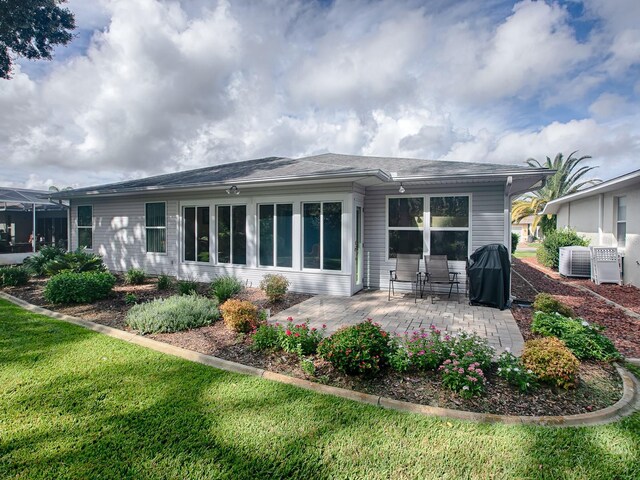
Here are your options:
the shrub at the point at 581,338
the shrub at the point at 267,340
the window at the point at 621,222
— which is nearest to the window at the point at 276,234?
the shrub at the point at 267,340

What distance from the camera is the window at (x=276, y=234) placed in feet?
26.2

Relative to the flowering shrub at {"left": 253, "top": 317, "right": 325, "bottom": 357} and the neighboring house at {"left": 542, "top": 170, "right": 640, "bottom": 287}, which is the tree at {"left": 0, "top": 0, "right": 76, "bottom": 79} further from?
the neighboring house at {"left": 542, "top": 170, "right": 640, "bottom": 287}

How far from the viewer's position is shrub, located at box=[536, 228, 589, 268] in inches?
460

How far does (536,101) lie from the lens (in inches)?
523

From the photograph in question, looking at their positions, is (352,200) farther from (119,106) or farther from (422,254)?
(119,106)

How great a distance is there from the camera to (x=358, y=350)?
325cm

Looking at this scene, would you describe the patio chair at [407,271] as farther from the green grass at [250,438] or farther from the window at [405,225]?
the green grass at [250,438]

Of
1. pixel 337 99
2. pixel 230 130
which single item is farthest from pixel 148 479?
pixel 230 130

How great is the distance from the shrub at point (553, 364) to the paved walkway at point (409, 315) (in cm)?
94

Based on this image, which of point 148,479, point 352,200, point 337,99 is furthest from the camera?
point 337,99

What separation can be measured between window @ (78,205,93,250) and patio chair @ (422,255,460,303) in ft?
38.8

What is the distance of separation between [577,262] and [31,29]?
59.4 feet

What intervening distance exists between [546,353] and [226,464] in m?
3.01

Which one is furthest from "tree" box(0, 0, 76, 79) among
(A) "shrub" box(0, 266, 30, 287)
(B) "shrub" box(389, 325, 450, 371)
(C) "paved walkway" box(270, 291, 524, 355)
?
(B) "shrub" box(389, 325, 450, 371)
